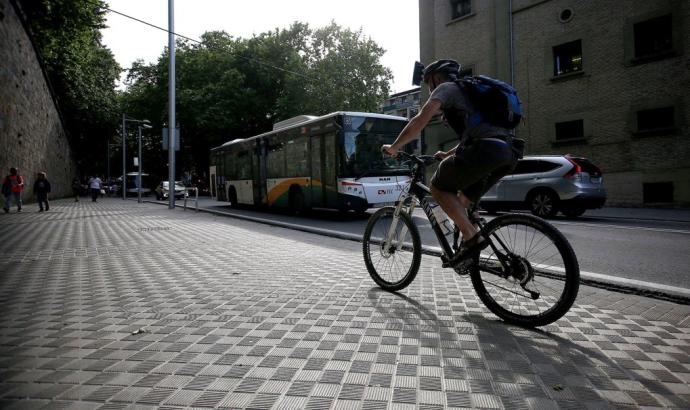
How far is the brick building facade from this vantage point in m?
15.9

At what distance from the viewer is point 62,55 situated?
2938 centimetres

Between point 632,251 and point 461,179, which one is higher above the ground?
point 461,179

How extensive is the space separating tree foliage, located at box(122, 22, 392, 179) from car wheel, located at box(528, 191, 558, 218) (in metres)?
22.7

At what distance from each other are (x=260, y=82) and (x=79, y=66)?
14.1 metres

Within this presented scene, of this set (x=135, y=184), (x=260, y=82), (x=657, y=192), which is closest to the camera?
(x=657, y=192)

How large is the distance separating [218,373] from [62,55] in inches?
1362

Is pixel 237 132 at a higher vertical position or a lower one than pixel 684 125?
higher

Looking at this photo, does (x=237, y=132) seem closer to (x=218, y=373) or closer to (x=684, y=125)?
(x=684, y=125)

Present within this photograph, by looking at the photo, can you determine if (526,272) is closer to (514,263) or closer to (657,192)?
(514,263)

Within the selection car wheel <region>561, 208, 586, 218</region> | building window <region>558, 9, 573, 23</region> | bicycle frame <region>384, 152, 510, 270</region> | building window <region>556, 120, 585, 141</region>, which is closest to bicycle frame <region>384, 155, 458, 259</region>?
bicycle frame <region>384, 152, 510, 270</region>

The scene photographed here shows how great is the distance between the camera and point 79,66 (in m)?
32.0

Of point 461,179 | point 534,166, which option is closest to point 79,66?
point 534,166

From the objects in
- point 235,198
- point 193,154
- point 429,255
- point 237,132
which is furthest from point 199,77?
point 429,255

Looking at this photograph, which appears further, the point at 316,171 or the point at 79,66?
the point at 79,66
